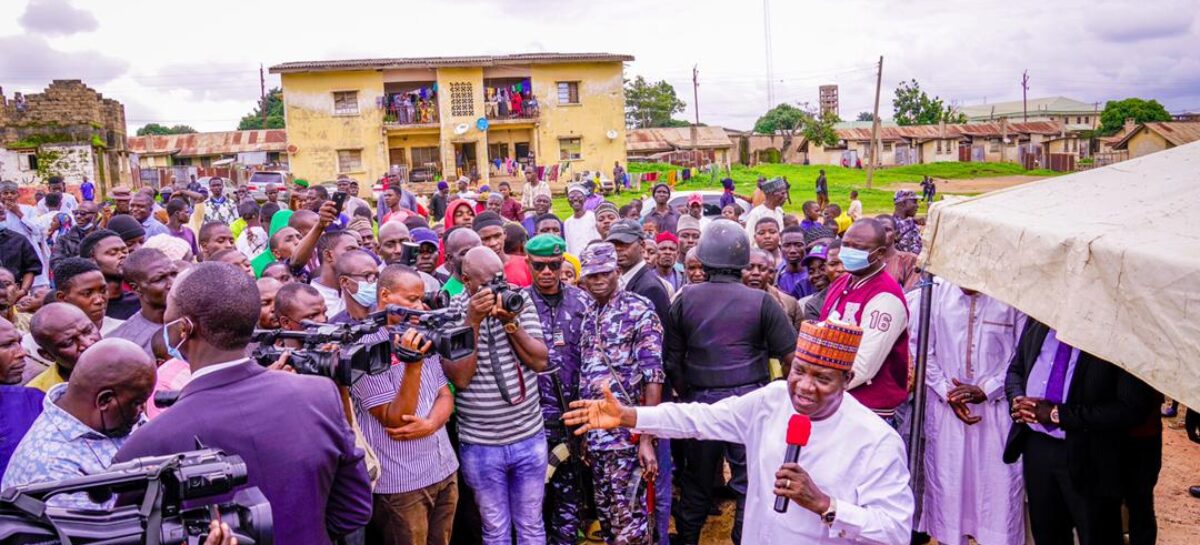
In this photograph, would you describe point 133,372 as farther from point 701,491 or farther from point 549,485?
point 701,491

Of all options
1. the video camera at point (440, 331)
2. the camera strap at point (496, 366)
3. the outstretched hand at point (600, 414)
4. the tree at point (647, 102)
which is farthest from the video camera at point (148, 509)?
the tree at point (647, 102)

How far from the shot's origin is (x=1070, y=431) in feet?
14.5

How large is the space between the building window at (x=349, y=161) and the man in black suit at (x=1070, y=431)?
33998 mm

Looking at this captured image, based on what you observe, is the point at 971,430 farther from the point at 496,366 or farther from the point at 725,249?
the point at 496,366

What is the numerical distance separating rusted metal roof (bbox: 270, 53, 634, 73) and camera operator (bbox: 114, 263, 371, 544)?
3356cm

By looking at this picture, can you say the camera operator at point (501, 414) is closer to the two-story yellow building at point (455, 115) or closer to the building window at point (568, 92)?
the two-story yellow building at point (455, 115)

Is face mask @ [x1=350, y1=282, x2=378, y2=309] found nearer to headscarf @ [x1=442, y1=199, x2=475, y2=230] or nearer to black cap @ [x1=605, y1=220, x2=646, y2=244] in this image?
Answer: black cap @ [x1=605, y1=220, x2=646, y2=244]

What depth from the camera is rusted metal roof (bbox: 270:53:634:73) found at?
3397 cm

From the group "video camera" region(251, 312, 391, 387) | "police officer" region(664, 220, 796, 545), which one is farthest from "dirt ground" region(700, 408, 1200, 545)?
"video camera" region(251, 312, 391, 387)

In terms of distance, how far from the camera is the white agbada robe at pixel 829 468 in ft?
→ 10.1

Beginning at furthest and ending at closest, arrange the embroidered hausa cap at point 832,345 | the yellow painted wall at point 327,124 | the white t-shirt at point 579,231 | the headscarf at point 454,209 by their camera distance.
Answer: the yellow painted wall at point 327,124
the white t-shirt at point 579,231
the headscarf at point 454,209
the embroidered hausa cap at point 832,345

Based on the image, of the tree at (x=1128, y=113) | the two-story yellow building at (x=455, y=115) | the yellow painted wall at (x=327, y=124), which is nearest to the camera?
the yellow painted wall at (x=327, y=124)

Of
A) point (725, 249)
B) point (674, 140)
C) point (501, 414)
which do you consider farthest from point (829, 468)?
point (674, 140)

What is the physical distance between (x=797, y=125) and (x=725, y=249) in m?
60.2
